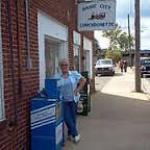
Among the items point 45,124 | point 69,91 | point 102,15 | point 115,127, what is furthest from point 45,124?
point 102,15

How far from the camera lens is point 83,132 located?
38.5ft

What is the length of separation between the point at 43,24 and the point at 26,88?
8.00ft

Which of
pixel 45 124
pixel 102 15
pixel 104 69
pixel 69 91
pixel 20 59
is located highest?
pixel 102 15

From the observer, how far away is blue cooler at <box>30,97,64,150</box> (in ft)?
28.5

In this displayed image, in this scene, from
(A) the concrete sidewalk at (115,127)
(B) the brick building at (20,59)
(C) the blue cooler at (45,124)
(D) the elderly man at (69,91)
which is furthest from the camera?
(A) the concrete sidewalk at (115,127)

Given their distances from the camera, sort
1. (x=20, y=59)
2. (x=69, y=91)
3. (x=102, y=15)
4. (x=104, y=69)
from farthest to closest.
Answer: (x=104, y=69), (x=102, y=15), (x=69, y=91), (x=20, y=59)

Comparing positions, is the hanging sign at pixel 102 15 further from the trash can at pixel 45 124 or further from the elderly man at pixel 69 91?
the trash can at pixel 45 124

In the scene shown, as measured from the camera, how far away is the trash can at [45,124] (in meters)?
8.69

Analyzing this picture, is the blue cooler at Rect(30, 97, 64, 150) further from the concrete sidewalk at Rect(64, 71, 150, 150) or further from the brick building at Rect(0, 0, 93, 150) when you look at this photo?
the concrete sidewalk at Rect(64, 71, 150, 150)

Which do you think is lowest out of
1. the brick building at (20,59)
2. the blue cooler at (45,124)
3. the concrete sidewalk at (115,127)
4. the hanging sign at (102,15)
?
the concrete sidewalk at (115,127)

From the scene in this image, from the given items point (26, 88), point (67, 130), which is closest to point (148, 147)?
point (67, 130)

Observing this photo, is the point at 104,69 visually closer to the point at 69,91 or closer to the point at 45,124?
the point at 69,91

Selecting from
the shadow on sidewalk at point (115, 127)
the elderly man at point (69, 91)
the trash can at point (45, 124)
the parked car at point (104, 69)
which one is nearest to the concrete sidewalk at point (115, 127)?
the shadow on sidewalk at point (115, 127)

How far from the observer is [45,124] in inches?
344
